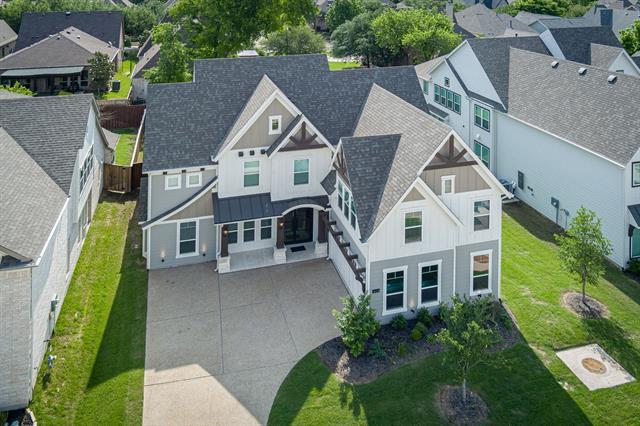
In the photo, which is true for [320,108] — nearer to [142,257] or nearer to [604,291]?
[142,257]


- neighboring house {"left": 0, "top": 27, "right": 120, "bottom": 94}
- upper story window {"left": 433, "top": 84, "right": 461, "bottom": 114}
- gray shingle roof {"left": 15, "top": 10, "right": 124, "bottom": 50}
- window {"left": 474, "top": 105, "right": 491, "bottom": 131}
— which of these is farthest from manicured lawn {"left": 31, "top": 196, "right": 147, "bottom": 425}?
gray shingle roof {"left": 15, "top": 10, "right": 124, "bottom": 50}

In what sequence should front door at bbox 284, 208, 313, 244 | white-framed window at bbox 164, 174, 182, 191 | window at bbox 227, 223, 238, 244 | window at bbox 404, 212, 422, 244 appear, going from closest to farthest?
window at bbox 404, 212, 422, 244, white-framed window at bbox 164, 174, 182, 191, window at bbox 227, 223, 238, 244, front door at bbox 284, 208, 313, 244

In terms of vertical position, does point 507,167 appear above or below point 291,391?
above

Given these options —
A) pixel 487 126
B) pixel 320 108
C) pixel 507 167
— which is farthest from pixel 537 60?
pixel 320 108

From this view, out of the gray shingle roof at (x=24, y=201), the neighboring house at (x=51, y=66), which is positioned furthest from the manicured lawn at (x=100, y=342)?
the neighboring house at (x=51, y=66)

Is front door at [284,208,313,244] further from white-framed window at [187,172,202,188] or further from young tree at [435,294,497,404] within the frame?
young tree at [435,294,497,404]

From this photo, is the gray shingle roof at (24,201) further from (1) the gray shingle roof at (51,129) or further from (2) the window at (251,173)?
(2) the window at (251,173)
